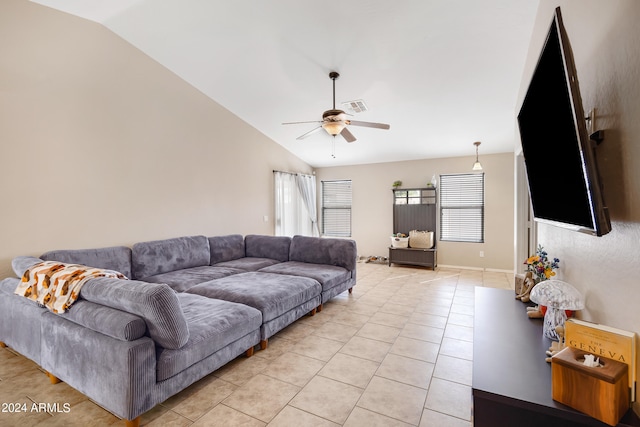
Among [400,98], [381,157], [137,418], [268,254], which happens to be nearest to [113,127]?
[268,254]

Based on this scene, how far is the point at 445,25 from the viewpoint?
2.81m

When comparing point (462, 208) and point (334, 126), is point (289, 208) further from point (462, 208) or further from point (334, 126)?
point (462, 208)

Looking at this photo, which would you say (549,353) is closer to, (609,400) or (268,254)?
(609,400)

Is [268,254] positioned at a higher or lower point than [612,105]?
lower

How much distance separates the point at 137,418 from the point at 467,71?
4.32 m

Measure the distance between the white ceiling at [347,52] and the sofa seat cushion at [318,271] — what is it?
7.69ft

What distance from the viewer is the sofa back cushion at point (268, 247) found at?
480 cm

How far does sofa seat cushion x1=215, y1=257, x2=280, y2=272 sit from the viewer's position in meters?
4.20

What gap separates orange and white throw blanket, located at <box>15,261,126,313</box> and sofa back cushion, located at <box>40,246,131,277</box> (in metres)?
0.70

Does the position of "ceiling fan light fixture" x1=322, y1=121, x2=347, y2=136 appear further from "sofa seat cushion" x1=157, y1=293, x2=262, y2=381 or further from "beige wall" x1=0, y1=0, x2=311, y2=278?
"beige wall" x1=0, y1=0, x2=311, y2=278

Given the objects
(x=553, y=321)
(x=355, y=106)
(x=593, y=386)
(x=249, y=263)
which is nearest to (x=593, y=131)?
(x=553, y=321)

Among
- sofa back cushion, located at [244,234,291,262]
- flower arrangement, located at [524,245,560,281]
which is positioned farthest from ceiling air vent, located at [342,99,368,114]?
flower arrangement, located at [524,245,560,281]

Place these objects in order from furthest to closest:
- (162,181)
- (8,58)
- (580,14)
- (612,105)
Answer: (162,181)
(8,58)
(580,14)
(612,105)

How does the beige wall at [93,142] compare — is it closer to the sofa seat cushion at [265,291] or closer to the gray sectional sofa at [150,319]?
the gray sectional sofa at [150,319]
